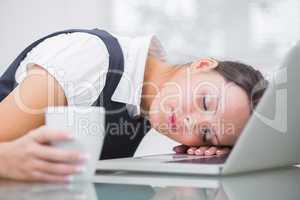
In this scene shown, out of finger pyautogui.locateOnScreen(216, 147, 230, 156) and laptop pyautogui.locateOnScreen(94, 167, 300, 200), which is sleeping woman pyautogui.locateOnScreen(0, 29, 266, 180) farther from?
laptop pyautogui.locateOnScreen(94, 167, 300, 200)

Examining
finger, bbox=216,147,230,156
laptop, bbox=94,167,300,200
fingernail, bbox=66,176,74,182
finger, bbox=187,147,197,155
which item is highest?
fingernail, bbox=66,176,74,182

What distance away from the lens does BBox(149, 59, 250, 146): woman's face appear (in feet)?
3.10

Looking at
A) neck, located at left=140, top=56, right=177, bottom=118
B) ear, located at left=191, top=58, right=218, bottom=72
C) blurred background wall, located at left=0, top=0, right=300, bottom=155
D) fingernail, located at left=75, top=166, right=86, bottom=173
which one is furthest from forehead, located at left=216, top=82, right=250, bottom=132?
blurred background wall, located at left=0, top=0, right=300, bottom=155

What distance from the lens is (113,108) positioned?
1.10 m

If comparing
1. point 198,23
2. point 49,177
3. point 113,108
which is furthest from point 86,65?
point 198,23

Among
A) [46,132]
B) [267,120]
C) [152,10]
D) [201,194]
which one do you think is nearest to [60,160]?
[46,132]

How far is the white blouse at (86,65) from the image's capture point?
947 mm

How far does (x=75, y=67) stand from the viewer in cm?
97

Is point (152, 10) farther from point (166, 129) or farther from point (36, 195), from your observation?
point (36, 195)

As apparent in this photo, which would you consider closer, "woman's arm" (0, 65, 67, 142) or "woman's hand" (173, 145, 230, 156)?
"woman's arm" (0, 65, 67, 142)

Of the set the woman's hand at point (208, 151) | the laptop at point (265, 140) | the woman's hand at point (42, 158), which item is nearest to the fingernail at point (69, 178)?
the woman's hand at point (42, 158)

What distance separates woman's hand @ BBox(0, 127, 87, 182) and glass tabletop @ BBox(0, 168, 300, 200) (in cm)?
1

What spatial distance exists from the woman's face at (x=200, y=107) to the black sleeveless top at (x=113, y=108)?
8 centimetres

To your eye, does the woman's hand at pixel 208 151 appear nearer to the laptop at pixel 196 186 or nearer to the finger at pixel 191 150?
the finger at pixel 191 150
